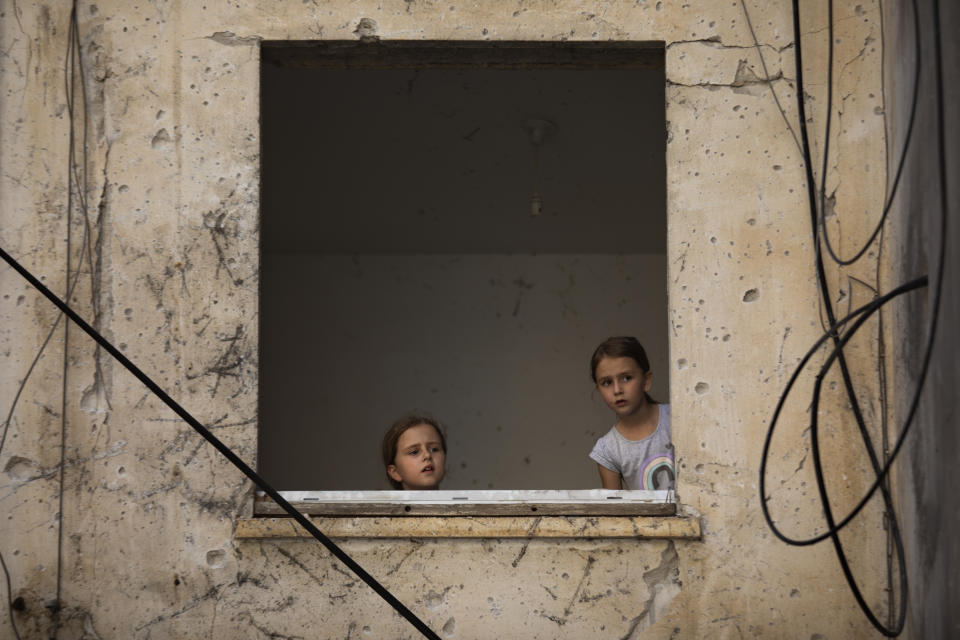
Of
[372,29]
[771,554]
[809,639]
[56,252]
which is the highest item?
[372,29]

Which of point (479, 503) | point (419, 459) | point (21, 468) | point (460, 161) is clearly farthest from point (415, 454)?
point (460, 161)

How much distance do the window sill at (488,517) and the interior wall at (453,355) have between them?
434cm

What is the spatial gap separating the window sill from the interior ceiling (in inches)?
68.0

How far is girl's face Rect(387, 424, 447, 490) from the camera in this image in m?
3.98

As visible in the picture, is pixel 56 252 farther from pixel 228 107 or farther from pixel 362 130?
pixel 362 130

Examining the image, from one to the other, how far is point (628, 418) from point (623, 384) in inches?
5.7

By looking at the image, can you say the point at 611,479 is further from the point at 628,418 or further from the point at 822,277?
the point at 822,277

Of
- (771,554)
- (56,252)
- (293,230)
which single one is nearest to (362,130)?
(293,230)

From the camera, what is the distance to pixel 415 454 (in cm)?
404

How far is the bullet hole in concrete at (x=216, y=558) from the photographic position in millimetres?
3354

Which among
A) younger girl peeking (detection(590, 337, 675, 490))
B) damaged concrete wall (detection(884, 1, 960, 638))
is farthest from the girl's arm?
damaged concrete wall (detection(884, 1, 960, 638))

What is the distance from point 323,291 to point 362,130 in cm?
249

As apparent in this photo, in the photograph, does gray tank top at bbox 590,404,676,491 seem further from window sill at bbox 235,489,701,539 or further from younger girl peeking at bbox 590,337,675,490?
window sill at bbox 235,489,701,539

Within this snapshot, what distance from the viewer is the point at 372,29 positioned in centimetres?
352
